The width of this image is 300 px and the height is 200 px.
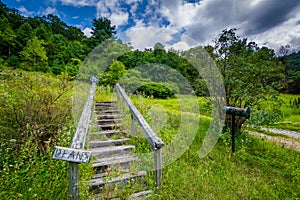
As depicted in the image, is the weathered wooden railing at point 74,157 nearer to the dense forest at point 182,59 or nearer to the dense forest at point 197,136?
the dense forest at point 197,136

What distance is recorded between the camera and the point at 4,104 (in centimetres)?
383

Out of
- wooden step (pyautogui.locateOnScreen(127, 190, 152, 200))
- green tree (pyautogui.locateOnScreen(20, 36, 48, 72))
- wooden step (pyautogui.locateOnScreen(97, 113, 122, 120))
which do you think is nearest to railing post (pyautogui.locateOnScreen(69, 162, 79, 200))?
wooden step (pyautogui.locateOnScreen(127, 190, 152, 200))

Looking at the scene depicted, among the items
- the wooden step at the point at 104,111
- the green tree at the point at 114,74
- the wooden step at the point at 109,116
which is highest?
the green tree at the point at 114,74

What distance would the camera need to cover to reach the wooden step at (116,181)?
272 cm

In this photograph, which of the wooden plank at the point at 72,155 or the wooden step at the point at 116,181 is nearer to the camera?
the wooden plank at the point at 72,155

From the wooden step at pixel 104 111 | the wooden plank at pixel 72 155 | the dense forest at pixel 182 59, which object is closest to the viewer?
the wooden plank at pixel 72 155

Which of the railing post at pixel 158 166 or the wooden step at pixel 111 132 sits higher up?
the wooden step at pixel 111 132

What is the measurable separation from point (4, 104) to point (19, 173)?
76.6 inches

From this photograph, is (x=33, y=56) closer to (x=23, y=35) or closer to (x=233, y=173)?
(x=23, y=35)

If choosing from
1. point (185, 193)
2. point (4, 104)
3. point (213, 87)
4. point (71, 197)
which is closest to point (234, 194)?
point (185, 193)

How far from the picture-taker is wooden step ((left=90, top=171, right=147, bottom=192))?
272 cm

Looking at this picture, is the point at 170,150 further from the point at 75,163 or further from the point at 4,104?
the point at 4,104

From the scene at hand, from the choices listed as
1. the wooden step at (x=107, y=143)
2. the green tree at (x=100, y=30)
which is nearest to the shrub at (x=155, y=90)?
the wooden step at (x=107, y=143)

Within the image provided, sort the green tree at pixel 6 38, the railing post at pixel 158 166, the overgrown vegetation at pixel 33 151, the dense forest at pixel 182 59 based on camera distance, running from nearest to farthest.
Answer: the overgrown vegetation at pixel 33 151 → the railing post at pixel 158 166 → the dense forest at pixel 182 59 → the green tree at pixel 6 38
